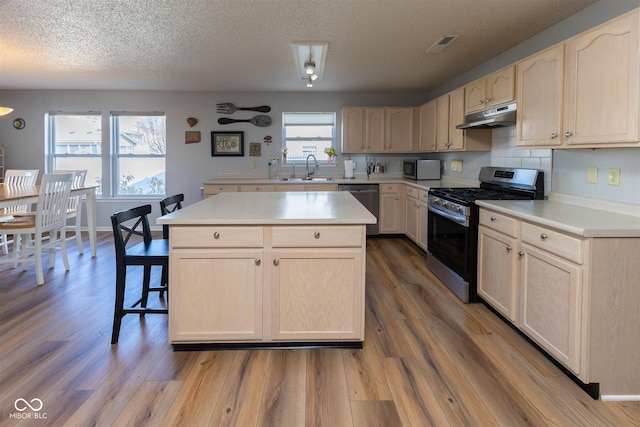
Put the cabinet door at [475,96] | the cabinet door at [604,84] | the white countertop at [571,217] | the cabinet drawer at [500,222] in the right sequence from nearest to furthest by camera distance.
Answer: the white countertop at [571,217]
the cabinet door at [604,84]
the cabinet drawer at [500,222]
the cabinet door at [475,96]

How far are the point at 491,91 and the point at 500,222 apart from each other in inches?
57.4

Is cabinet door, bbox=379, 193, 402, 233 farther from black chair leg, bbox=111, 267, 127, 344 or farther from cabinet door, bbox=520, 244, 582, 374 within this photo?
black chair leg, bbox=111, 267, 127, 344

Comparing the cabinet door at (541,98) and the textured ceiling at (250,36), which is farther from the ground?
the textured ceiling at (250,36)

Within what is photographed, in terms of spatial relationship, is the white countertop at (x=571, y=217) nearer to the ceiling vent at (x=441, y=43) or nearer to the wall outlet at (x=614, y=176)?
the wall outlet at (x=614, y=176)

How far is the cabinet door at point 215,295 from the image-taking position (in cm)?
233

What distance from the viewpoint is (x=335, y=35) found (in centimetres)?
369

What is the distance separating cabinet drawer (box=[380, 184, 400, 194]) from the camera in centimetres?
603

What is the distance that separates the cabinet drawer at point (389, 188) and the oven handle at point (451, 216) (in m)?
1.83

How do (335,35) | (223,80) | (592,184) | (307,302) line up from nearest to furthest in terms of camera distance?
(307,302), (592,184), (335,35), (223,80)

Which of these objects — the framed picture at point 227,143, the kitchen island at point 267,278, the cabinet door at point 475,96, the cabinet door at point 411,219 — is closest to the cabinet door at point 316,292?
the kitchen island at point 267,278

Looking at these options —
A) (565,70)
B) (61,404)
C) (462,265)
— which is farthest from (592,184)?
(61,404)

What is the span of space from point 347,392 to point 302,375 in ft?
0.91

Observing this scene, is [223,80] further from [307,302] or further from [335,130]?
[307,302]

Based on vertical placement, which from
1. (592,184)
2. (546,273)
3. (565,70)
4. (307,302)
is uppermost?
(565,70)
